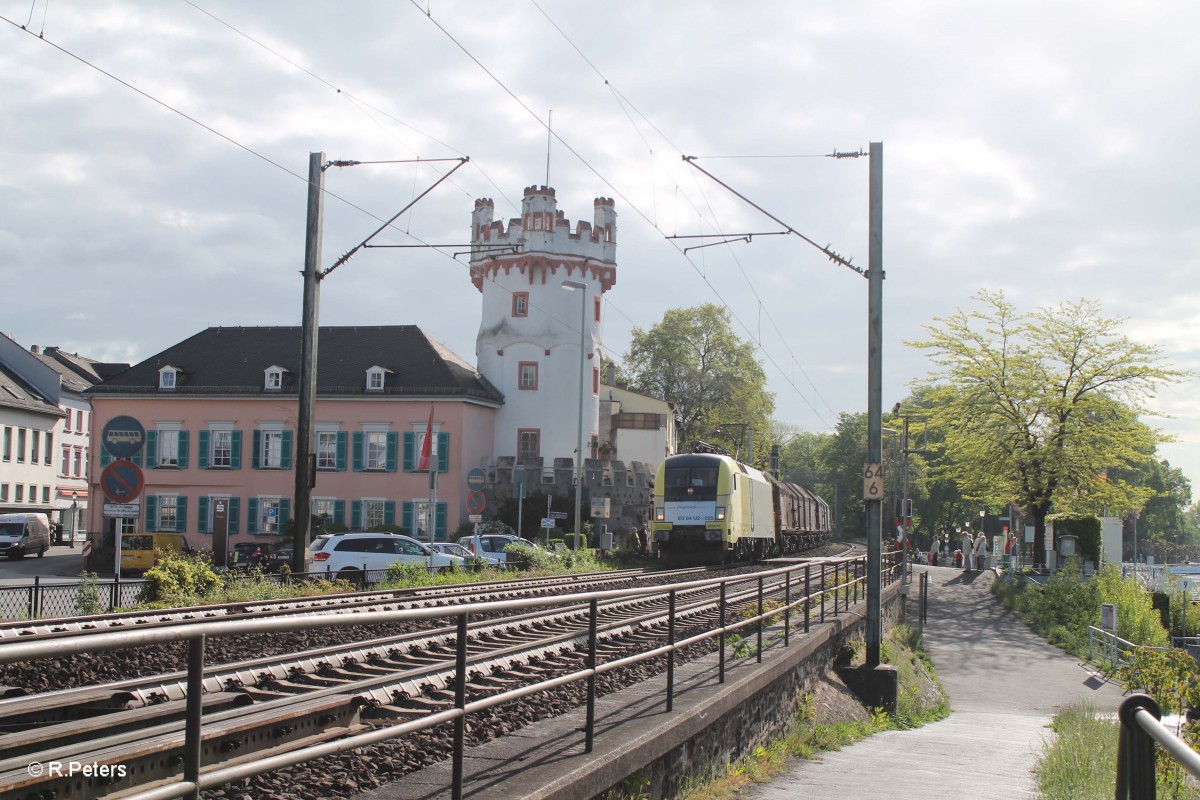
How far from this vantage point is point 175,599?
711 inches

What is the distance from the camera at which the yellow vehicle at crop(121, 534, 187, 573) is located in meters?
37.8

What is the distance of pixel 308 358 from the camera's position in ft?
74.2

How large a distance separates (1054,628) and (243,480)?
38305mm

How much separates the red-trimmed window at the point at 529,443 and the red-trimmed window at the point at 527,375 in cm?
218

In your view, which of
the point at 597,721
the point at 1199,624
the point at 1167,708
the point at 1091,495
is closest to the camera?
the point at 597,721

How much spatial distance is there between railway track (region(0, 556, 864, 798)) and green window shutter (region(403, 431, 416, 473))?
4580 cm

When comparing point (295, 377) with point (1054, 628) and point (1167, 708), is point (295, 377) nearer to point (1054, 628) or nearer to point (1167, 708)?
point (1054, 628)

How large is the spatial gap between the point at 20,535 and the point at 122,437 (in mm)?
40610

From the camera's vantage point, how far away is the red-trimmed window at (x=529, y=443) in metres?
61.2

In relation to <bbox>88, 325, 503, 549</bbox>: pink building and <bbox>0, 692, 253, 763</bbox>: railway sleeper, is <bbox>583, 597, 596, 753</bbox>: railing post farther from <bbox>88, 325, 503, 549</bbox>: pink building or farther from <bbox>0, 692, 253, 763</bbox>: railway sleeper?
<bbox>88, 325, 503, 549</bbox>: pink building

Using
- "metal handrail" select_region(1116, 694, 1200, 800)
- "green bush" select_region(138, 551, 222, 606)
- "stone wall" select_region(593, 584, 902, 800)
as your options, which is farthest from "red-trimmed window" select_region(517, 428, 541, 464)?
"metal handrail" select_region(1116, 694, 1200, 800)

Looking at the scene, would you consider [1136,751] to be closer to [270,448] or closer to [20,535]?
[20,535]

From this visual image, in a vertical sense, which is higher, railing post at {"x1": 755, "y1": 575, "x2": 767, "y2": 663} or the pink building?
the pink building

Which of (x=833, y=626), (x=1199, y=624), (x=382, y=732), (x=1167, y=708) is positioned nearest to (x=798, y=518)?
(x=1199, y=624)
